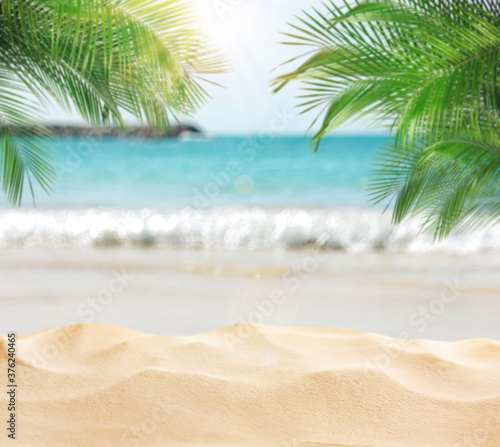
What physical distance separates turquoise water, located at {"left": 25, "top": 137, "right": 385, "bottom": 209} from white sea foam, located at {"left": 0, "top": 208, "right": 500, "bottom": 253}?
2119 mm

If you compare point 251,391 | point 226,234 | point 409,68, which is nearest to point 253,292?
point 251,391

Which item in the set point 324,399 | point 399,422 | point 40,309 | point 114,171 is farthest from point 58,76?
point 114,171

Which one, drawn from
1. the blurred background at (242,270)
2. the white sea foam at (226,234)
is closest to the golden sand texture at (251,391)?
the blurred background at (242,270)

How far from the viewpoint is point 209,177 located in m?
21.3

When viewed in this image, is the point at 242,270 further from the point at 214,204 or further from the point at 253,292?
the point at 214,204

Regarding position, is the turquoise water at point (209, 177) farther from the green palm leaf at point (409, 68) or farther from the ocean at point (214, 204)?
the green palm leaf at point (409, 68)

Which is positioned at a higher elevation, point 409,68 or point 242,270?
point 409,68

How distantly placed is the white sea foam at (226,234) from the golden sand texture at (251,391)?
5.46 m

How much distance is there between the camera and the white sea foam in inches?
330

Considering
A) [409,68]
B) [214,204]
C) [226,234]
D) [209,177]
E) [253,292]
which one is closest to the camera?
[409,68]

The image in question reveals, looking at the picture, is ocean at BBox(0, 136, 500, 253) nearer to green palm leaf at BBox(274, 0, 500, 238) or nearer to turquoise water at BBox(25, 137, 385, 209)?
turquoise water at BBox(25, 137, 385, 209)

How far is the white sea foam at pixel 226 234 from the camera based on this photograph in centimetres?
838

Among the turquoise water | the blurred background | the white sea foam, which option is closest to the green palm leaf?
the blurred background

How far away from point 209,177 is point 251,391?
19.4m
